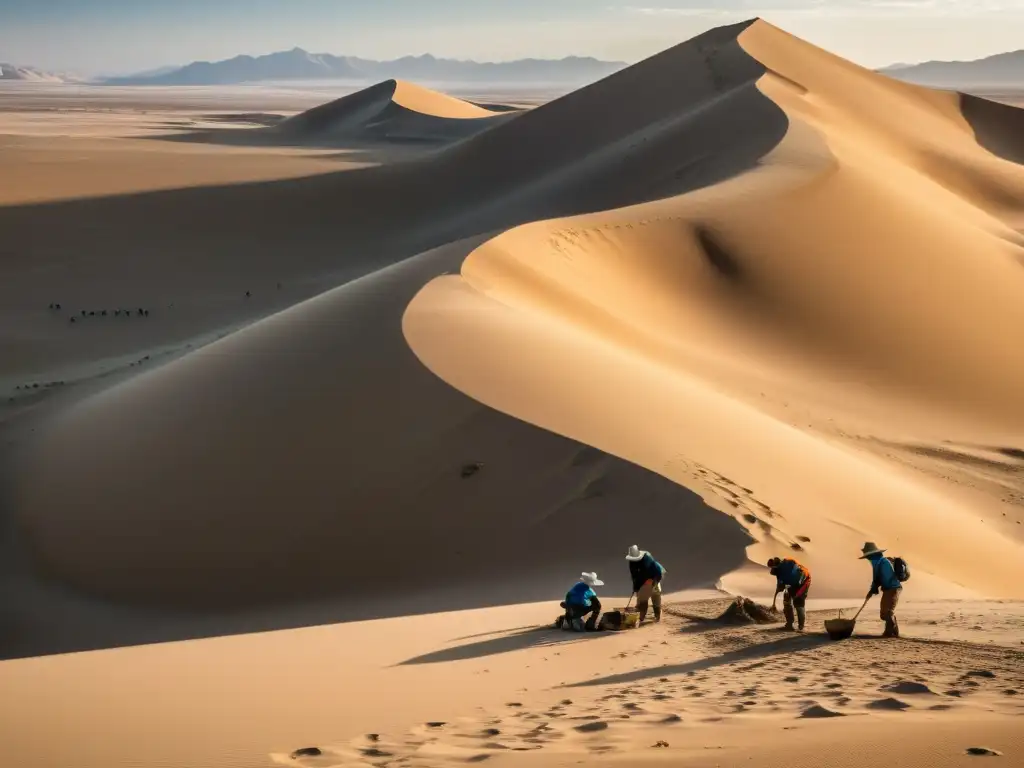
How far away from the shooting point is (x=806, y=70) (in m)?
43.8

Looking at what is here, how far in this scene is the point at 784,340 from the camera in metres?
20.7

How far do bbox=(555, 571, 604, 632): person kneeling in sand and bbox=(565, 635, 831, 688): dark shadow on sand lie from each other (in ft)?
3.30

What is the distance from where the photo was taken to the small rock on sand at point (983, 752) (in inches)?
196

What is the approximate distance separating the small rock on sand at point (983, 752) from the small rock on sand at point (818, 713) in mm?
779

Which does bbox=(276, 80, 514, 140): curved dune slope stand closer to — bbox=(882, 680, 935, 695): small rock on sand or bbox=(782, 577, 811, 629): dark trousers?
bbox=(782, 577, 811, 629): dark trousers

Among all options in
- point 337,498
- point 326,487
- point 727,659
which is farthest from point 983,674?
point 326,487

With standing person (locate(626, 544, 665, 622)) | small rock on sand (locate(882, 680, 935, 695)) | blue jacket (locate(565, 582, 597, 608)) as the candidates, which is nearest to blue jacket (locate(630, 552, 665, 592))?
standing person (locate(626, 544, 665, 622))

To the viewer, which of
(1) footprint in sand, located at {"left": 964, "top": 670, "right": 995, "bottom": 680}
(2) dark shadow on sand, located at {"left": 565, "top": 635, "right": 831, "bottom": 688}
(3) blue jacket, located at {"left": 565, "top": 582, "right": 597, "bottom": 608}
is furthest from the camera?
(3) blue jacket, located at {"left": 565, "top": 582, "right": 597, "bottom": 608}

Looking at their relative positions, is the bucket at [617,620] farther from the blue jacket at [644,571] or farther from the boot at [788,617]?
the boot at [788,617]

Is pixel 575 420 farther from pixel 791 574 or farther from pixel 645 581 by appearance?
pixel 791 574

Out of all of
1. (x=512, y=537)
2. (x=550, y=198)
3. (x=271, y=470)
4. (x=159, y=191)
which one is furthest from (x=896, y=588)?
(x=159, y=191)

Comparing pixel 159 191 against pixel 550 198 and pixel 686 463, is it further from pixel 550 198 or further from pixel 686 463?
pixel 686 463

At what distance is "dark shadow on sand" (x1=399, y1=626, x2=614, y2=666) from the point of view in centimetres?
762

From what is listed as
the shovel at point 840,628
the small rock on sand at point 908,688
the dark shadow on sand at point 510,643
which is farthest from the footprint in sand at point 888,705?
the dark shadow on sand at point 510,643
